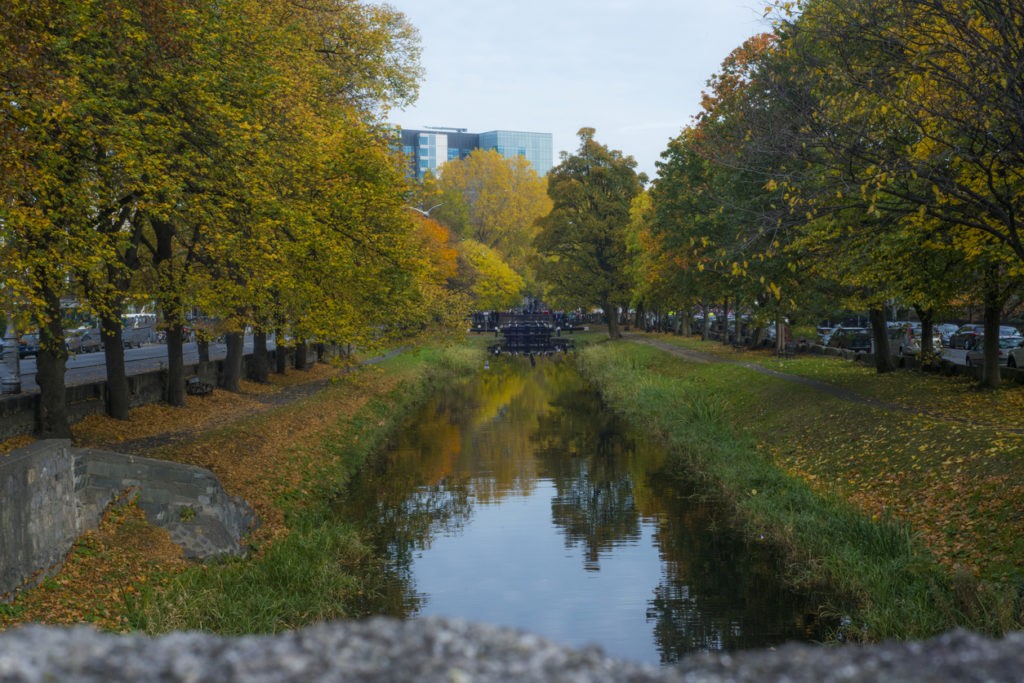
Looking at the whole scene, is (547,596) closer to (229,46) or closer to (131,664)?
(229,46)

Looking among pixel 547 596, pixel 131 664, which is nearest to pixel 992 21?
pixel 547 596

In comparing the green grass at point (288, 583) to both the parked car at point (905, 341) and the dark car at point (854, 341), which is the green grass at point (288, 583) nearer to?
the parked car at point (905, 341)

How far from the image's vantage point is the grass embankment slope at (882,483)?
1304cm

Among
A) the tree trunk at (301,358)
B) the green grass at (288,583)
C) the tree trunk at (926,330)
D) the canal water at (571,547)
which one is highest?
the tree trunk at (926,330)

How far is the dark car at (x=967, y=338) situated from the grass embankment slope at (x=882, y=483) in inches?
459

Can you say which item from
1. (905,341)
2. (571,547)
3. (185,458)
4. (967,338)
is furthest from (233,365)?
(967,338)

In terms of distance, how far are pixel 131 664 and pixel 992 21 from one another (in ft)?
45.7

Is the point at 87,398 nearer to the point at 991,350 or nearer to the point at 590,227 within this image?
the point at 991,350

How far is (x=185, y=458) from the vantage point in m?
20.1

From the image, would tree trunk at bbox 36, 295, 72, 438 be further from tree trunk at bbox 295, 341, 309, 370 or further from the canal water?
tree trunk at bbox 295, 341, 309, 370

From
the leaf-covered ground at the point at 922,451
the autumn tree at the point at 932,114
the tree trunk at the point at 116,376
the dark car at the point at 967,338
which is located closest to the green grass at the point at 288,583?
the tree trunk at the point at 116,376

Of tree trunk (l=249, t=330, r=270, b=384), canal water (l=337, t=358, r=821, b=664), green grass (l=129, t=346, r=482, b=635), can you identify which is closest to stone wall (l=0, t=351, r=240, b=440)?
tree trunk (l=249, t=330, r=270, b=384)

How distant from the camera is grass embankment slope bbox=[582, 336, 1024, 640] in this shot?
1304cm

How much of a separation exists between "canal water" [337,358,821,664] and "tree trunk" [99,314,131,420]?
21.4 ft
